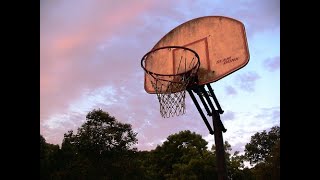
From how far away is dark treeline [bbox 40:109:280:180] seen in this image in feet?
72.8

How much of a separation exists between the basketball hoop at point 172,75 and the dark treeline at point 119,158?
551 inches

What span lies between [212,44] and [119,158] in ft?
58.6

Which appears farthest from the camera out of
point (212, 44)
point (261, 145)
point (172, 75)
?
point (261, 145)

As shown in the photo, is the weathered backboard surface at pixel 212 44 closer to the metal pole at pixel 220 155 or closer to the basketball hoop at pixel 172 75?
the basketball hoop at pixel 172 75

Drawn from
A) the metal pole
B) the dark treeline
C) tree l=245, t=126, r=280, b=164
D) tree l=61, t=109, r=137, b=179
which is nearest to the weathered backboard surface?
the metal pole

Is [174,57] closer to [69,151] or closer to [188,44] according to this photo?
[188,44]

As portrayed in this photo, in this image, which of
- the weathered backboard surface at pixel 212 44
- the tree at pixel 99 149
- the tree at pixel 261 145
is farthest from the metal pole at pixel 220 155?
the tree at pixel 261 145

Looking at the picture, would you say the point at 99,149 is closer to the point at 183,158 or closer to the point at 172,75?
the point at 183,158

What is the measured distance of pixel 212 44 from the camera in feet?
23.1

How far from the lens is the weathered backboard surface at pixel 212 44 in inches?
262

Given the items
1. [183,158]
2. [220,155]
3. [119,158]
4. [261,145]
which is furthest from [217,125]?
[261,145]

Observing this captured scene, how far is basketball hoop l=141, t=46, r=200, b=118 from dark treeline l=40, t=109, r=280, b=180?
14.0 metres
